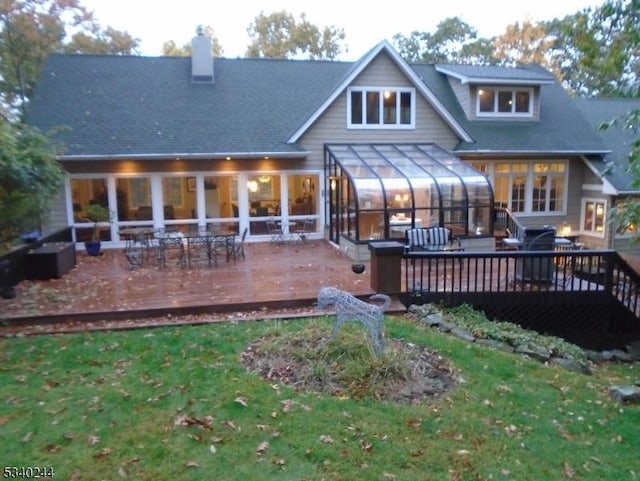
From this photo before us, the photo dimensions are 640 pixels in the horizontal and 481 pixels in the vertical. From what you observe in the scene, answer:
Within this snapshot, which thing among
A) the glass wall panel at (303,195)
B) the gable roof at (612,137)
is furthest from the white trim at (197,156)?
the gable roof at (612,137)

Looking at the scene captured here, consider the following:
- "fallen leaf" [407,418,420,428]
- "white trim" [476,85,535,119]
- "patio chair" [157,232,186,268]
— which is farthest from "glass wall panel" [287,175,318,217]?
"fallen leaf" [407,418,420,428]

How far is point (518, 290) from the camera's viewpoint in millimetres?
8469

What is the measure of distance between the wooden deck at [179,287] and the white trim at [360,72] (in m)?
4.07

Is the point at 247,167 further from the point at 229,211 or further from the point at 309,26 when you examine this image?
the point at 309,26

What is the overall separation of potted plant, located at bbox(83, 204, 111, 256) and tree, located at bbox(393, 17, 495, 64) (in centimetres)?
2921

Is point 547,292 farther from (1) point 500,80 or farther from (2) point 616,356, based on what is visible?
(1) point 500,80

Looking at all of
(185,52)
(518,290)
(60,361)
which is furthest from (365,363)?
(185,52)

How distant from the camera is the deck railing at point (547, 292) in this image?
818 centimetres

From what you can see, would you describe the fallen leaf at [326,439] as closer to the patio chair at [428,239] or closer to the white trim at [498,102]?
the patio chair at [428,239]

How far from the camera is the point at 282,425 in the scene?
4031mm

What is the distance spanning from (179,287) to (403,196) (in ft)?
18.9

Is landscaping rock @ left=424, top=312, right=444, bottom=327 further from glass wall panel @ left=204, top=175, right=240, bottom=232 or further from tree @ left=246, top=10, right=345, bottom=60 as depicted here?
tree @ left=246, top=10, right=345, bottom=60

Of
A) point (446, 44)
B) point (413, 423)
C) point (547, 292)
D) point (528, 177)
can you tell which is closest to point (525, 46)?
point (446, 44)

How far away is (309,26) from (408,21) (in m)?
7.62
